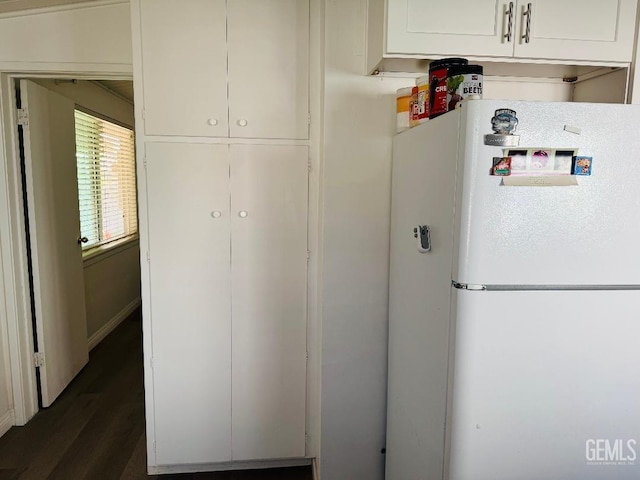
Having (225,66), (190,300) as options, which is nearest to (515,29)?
(225,66)

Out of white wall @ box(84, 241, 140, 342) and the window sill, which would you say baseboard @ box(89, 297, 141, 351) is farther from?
the window sill

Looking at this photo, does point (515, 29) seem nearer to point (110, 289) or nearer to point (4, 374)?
point (4, 374)

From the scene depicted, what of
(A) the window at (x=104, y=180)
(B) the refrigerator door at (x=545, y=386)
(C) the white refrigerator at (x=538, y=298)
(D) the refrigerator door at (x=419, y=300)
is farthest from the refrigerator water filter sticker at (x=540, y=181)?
(A) the window at (x=104, y=180)

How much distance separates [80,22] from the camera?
2309 millimetres

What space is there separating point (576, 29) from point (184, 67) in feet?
5.09

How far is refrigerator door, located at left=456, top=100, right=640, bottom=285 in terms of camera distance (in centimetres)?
110

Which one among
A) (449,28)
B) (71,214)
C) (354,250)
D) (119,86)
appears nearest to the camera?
(449,28)

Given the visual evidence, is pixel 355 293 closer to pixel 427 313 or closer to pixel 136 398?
pixel 427 313

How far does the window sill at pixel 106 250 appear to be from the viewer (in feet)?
11.8

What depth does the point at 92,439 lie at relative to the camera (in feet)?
8.02

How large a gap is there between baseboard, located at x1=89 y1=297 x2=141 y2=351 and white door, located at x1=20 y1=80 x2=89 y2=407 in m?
0.49

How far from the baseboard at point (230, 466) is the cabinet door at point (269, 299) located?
9 cm

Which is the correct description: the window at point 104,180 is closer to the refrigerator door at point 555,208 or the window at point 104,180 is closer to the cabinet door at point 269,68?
the cabinet door at point 269,68

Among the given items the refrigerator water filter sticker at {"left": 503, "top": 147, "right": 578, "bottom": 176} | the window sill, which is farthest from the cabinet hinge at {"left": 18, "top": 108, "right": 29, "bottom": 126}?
the refrigerator water filter sticker at {"left": 503, "top": 147, "right": 578, "bottom": 176}
